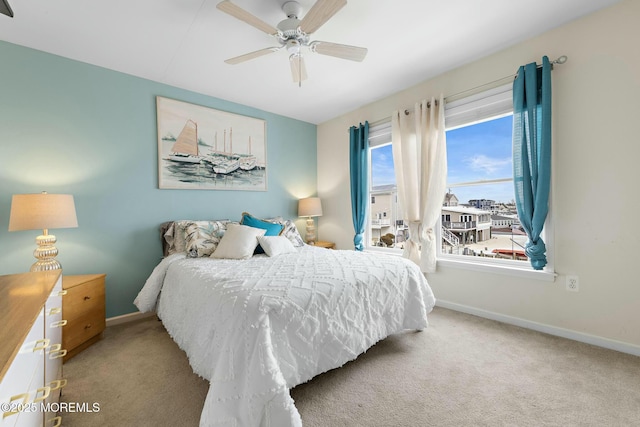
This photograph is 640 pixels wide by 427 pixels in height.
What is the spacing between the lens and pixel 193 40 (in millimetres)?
2240

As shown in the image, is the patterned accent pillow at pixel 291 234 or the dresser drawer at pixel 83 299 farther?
the patterned accent pillow at pixel 291 234

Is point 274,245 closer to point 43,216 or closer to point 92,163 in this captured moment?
point 43,216

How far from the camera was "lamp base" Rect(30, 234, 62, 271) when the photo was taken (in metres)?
2.05

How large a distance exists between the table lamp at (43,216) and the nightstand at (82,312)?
0.81ft

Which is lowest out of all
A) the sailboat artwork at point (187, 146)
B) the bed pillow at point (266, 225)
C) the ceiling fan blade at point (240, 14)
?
the bed pillow at point (266, 225)

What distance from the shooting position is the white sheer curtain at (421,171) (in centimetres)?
288

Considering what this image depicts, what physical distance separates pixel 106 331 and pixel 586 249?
422 centimetres

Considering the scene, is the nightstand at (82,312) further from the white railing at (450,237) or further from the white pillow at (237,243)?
the white railing at (450,237)

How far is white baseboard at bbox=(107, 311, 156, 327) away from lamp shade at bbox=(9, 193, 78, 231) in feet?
3.65

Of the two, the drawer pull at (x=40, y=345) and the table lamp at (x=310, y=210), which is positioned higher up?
the table lamp at (x=310, y=210)

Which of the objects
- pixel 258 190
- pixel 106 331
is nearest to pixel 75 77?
pixel 258 190

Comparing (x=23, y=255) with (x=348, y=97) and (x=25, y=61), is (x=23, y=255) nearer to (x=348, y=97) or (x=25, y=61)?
(x=25, y=61)

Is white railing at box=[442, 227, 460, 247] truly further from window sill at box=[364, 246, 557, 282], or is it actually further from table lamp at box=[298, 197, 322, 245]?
table lamp at box=[298, 197, 322, 245]

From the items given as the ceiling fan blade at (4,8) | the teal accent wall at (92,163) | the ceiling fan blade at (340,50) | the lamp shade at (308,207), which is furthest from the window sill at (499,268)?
the ceiling fan blade at (4,8)
